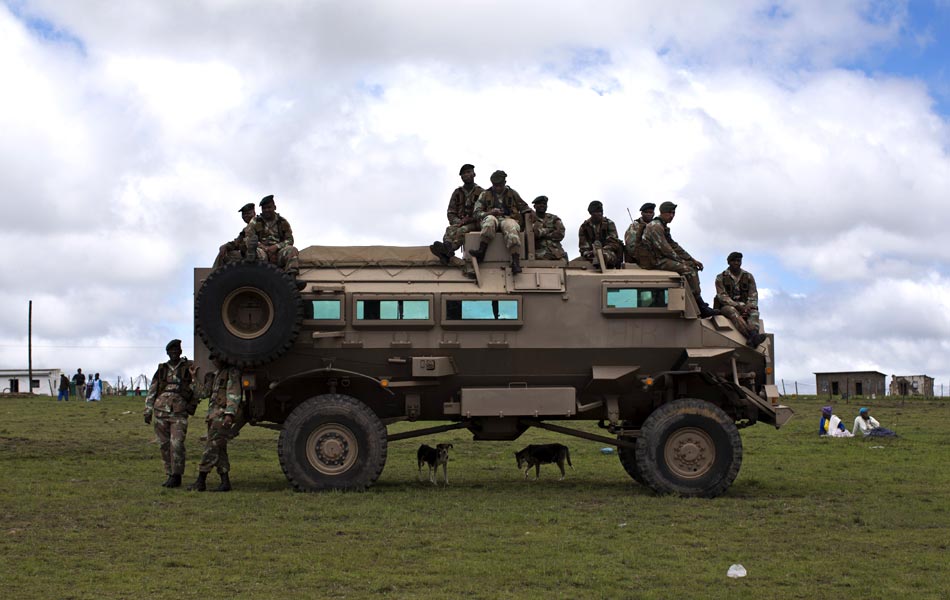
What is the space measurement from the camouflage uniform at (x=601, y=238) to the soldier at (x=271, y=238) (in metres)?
4.34

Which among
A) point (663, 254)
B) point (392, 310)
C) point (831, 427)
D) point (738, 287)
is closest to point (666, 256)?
point (663, 254)

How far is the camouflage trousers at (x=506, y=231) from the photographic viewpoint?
55.1ft

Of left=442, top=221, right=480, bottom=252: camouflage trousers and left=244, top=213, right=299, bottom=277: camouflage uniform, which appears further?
left=442, top=221, right=480, bottom=252: camouflage trousers

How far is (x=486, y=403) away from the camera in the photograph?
16578mm

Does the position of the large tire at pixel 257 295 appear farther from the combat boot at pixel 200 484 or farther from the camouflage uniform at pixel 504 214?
the camouflage uniform at pixel 504 214

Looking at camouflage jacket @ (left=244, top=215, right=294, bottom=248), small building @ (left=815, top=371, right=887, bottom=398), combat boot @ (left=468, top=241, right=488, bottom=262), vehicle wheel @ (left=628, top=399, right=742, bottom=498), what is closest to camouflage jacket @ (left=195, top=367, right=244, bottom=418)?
camouflage jacket @ (left=244, top=215, right=294, bottom=248)

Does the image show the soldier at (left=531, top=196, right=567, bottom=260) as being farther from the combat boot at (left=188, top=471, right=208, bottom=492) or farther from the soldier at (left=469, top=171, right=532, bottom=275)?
the combat boot at (left=188, top=471, right=208, bottom=492)

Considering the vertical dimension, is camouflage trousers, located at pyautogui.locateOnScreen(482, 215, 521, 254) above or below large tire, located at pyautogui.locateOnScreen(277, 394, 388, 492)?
above

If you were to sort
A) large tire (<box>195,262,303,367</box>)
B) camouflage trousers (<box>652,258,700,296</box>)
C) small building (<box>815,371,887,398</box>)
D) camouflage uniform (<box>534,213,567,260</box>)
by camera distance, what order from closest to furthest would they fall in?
large tire (<box>195,262,303,367</box>) → camouflage trousers (<box>652,258,700,296</box>) → camouflage uniform (<box>534,213,567,260</box>) → small building (<box>815,371,887,398</box>)

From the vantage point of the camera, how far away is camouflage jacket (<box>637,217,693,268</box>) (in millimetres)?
17219

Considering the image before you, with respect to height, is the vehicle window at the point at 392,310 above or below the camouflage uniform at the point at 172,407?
above

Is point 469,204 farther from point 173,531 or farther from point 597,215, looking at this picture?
point 173,531

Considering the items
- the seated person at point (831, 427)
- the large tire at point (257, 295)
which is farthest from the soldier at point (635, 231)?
the seated person at point (831, 427)

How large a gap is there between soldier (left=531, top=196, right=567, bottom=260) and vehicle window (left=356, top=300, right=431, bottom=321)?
6.64 ft
